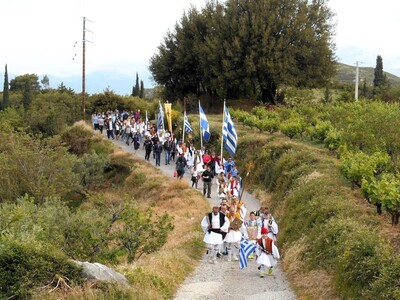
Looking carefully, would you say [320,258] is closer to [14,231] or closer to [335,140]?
[14,231]

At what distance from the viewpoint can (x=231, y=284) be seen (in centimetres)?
1516

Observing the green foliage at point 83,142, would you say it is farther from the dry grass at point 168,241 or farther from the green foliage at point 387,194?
the green foliage at point 387,194

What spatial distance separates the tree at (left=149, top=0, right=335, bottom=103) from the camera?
52125mm

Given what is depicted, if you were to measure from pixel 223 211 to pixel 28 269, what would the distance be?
7.17 m

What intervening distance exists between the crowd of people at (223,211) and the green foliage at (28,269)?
5.82m

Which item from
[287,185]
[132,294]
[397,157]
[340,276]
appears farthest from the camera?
[287,185]

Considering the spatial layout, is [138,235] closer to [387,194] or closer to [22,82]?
[387,194]

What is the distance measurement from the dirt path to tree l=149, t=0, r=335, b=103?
36.4 metres

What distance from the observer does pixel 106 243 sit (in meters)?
16.8

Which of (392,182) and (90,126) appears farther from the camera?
(90,126)

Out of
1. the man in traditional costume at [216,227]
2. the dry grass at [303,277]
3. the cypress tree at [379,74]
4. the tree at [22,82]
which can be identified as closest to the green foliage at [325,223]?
the dry grass at [303,277]

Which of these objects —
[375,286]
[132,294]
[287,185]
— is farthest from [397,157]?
[132,294]

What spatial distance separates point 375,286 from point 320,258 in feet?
13.0

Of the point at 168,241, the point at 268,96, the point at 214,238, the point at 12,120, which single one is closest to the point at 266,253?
the point at 214,238
